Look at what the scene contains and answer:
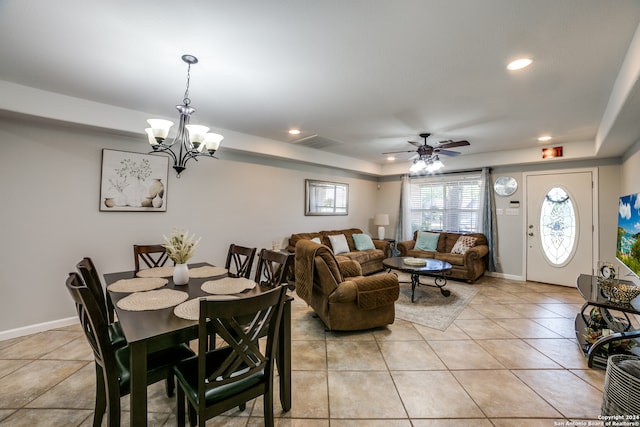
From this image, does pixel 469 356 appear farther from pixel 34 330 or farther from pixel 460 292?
pixel 34 330

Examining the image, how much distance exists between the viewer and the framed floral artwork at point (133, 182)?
3.25 meters

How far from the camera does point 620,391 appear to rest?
64.2 inches

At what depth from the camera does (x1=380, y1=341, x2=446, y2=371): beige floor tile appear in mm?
2352

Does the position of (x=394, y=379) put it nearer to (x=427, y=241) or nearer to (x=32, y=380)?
(x=32, y=380)

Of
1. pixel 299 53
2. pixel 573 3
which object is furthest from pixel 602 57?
pixel 299 53

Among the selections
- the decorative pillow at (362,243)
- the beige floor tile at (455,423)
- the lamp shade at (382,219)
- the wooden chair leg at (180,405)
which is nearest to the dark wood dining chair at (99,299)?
the wooden chair leg at (180,405)

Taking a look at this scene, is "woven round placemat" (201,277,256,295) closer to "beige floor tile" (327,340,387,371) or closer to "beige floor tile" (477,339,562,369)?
"beige floor tile" (327,340,387,371)

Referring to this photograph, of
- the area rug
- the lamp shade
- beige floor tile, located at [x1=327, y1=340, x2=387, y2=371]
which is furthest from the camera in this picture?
the lamp shade

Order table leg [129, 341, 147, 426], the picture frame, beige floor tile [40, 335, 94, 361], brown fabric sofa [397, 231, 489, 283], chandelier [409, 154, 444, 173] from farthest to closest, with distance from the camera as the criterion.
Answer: the picture frame < brown fabric sofa [397, 231, 489, 283] < chandelier [409, 154, 444, 173] < beige floor tile [40, 335, 94, 361] < table leg [129, 341, 147, 426]

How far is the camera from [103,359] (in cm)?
135

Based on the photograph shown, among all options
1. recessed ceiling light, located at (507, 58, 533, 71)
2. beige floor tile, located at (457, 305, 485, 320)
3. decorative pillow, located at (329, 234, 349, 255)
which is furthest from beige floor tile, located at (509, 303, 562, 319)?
recessed ceiling light, located at (507, 58, 533, 71)

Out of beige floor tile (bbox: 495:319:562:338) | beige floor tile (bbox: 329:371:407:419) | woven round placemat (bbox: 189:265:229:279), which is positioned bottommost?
beige floor tile (bbox: 329:371:407:419)

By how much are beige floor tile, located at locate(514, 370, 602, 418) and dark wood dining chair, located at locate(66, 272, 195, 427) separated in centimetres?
255

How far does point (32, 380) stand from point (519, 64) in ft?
15.1
